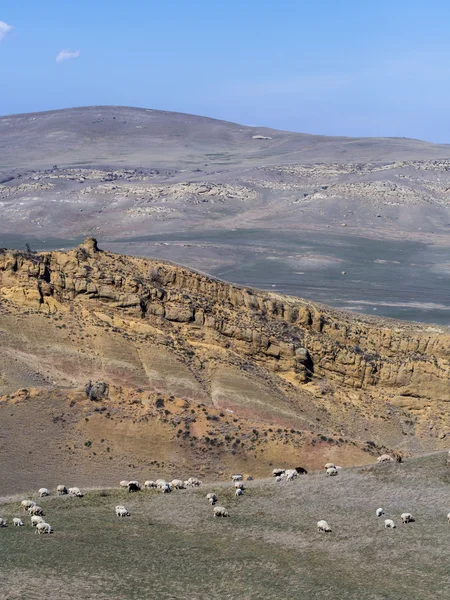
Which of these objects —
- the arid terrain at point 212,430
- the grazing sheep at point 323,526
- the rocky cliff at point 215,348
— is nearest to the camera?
the arid terrain at point 212,430

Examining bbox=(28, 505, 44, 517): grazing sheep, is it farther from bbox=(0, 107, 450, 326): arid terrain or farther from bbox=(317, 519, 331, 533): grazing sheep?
bbox=(0, 107, 450, 326): arid terrain

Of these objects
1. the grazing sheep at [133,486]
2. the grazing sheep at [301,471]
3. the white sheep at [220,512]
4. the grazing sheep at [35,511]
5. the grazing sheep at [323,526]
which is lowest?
the grazing sheep at [301,471]

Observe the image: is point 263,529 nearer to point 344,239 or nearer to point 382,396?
point 382,396

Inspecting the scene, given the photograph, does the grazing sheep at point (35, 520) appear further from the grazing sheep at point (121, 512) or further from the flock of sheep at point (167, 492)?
Answer: the grazing sheep at point (121, 512)

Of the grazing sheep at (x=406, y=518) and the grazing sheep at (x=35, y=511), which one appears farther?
the grazing sheep at (x=35, y=511)

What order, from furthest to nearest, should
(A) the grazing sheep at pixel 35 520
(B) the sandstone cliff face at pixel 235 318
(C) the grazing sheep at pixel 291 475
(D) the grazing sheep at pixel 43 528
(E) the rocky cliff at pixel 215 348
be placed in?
(B) the sandstone cliff face at pixel 235 318, (E) the rocky cliff at pixel 215 348, (C) the grazing sheep at pixel 291 475, (A) the grazing sheep at pixel 35 520, (D) the grazing sheep at pixel 43 528

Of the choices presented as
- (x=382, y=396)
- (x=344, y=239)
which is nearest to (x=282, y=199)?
(x=344, y=239)

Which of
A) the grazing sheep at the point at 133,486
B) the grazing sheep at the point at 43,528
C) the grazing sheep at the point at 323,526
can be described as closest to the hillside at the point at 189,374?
the grazing sheep at the point at 133,486
